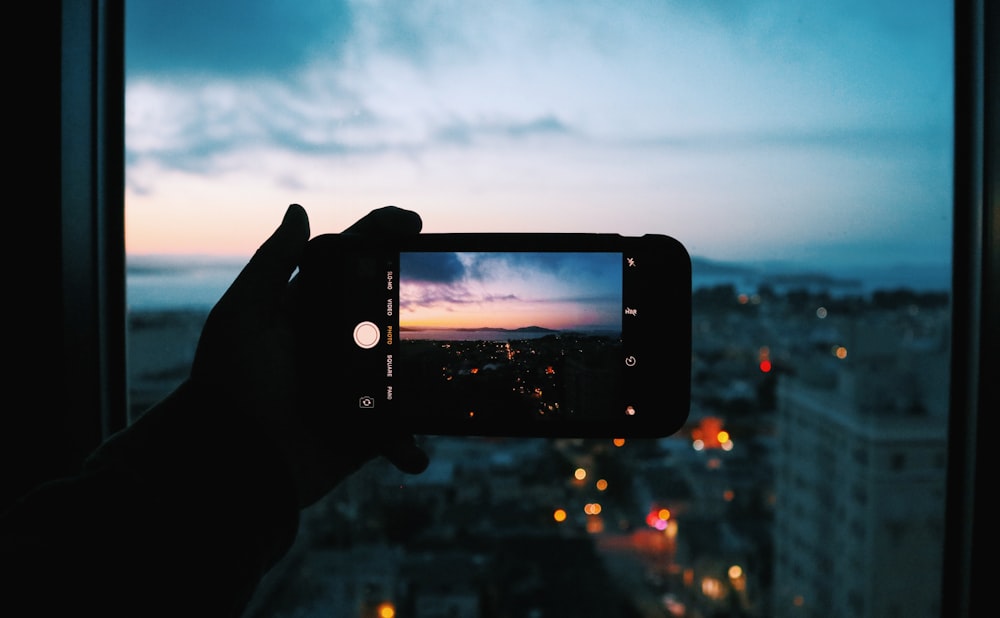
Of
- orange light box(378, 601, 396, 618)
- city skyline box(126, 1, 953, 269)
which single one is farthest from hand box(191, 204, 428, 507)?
orange light box(378, 601, 396, 618)

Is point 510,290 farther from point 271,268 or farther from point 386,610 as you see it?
point 386,610

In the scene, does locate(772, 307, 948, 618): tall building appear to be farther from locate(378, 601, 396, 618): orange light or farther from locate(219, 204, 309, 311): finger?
locate(219, 204, 309, 311): finger

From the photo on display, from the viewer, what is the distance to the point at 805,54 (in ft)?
3.95

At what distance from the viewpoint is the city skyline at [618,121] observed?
1196mm

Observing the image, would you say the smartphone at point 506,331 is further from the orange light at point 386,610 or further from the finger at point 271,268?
the orange light at point 386,610

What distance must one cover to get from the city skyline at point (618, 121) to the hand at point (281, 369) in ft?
1.26

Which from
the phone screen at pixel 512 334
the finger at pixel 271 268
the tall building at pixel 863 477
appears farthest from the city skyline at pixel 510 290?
the tall building at pixel 863 477

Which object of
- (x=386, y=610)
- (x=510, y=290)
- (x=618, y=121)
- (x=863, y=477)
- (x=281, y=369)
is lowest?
(x=386, y=610)

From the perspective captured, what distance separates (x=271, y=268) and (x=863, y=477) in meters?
1.24

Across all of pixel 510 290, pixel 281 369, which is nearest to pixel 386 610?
→ pixel 281 369

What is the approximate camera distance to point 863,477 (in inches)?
50.1

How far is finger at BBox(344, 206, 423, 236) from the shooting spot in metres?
0.84

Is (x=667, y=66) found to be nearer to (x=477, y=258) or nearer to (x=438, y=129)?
(x=438, y=129)

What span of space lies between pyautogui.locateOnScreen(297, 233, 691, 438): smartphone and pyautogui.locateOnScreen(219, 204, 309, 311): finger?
0.02m
